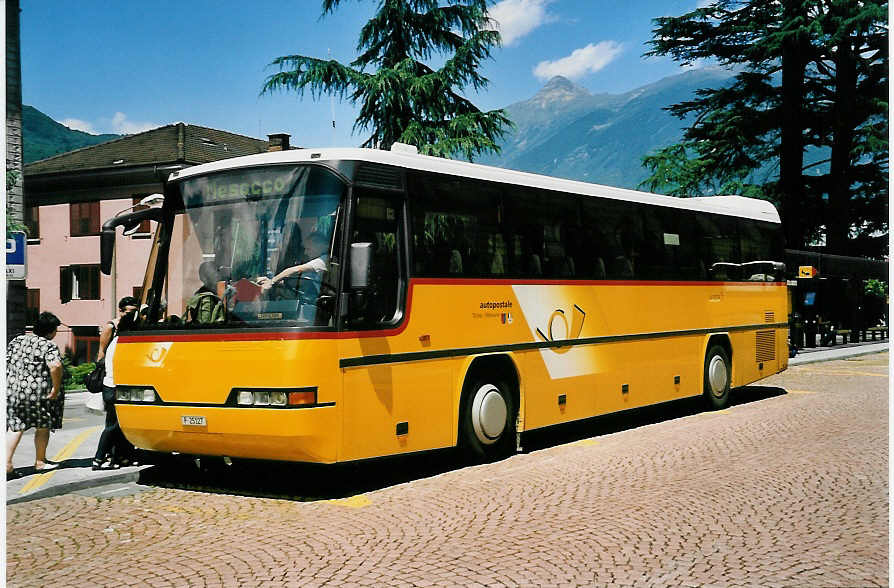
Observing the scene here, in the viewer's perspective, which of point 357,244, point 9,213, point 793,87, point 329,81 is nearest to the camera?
point 357,244

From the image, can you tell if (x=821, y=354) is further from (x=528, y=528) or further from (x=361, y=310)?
(x=528, y=528)

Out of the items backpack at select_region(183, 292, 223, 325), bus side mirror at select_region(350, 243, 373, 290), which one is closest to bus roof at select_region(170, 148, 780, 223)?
bus side mirror at select_region(350, 243, 373, 290)

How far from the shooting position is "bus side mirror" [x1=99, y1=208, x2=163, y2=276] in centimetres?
982

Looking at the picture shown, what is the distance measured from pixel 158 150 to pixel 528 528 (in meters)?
37.2

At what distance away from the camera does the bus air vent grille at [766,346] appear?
1769 cm

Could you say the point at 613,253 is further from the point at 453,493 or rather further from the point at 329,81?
the point at 329,81

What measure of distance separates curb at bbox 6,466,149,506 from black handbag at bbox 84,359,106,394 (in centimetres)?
100

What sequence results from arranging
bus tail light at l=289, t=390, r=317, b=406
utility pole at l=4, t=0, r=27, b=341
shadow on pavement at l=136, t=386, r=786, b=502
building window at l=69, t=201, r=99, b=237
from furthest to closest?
1. building window at l=69, t=201, r=99, b=237
2. utility pole at l=4, t=0, r=27, b=341
3. shadow on pavement at l=136, t=386, r=786, b=502
4. bus tail light at l=289, t=390, r=317, b=406

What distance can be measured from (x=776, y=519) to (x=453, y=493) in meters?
2.83

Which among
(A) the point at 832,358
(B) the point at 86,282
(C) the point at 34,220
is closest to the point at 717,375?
(A) the point at 832,358

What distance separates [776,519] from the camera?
7.71 meters

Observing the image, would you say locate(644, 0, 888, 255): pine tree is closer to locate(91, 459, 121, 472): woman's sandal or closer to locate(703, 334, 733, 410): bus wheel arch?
locate(703, 334, 733, 410): bus wheel arch

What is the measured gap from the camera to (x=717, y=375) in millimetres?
16188

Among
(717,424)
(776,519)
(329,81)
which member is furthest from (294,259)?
(329,81)
